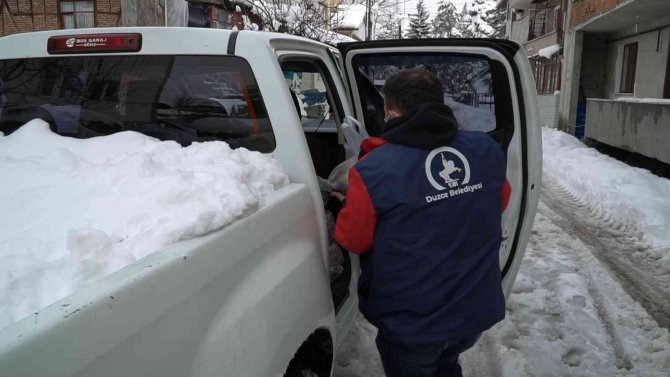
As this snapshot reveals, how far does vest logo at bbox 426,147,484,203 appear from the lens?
192 cm

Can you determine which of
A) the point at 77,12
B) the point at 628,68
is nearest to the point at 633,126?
the point at 628,68

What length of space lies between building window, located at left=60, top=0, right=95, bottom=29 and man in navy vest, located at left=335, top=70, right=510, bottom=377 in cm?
2065

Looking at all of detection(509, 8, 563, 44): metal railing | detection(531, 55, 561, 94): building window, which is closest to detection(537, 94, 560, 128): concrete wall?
detection(531, 55, 561, 94): building window

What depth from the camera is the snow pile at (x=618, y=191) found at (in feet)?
21.0

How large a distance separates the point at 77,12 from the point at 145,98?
65.6ft

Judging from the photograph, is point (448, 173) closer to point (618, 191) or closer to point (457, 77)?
point (457, 77)

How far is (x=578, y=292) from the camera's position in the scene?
452cm

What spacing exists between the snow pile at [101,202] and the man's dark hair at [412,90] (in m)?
0.58

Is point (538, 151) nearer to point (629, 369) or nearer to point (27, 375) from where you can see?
point (629, 369)

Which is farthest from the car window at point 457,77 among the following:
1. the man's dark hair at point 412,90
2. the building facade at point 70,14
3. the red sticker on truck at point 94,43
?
the building facade at point 70,14

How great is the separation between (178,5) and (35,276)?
9.77 metres

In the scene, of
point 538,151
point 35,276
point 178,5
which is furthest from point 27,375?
point 178,5

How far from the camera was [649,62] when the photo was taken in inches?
634

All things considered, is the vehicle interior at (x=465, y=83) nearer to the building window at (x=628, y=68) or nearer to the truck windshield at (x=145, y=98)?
the truck windshield at (x=145, y=98)
